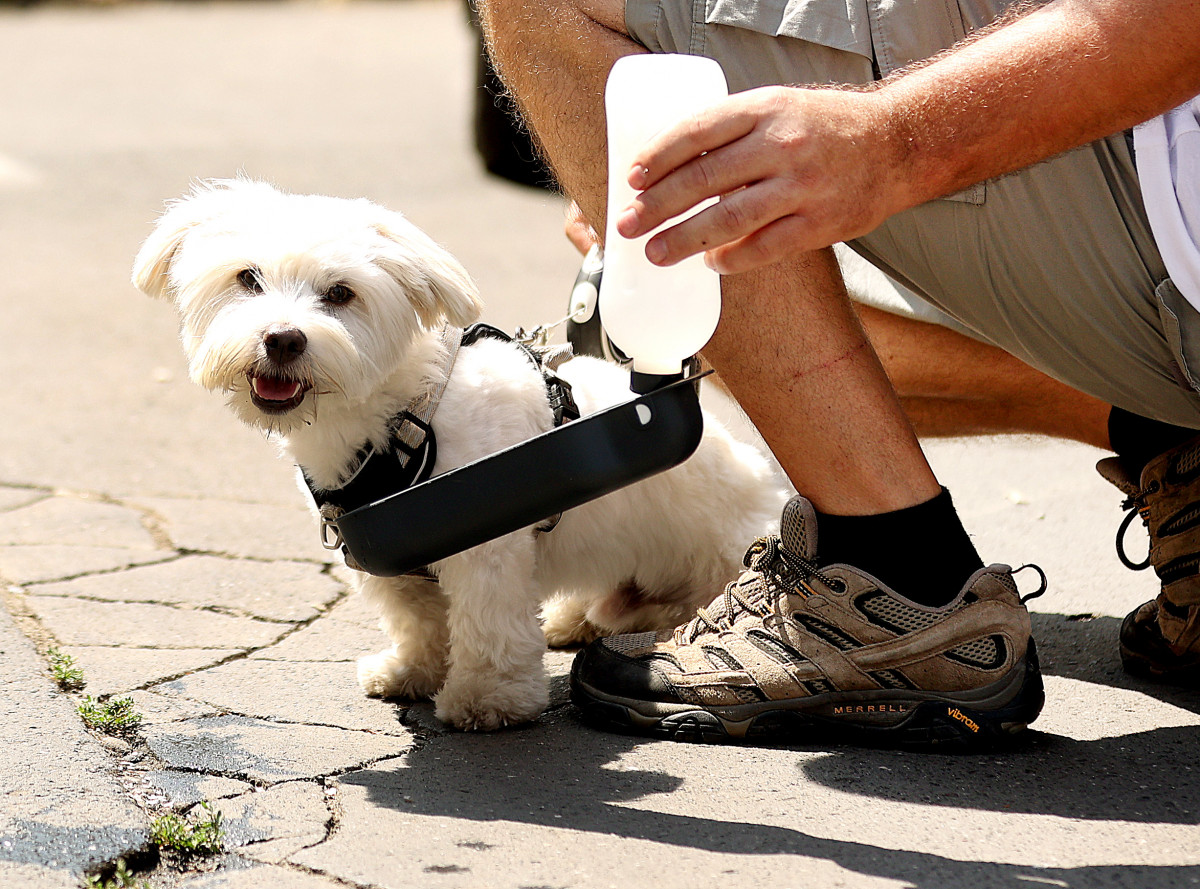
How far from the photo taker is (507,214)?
6.59 metres

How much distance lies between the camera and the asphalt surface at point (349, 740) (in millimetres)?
1635

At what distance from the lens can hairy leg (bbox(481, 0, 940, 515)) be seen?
193 centimetres

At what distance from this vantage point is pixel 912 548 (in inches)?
77.3

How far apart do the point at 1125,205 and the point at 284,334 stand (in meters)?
1.23

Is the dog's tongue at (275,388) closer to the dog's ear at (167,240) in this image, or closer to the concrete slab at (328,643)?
the dog's ear at (167,240)

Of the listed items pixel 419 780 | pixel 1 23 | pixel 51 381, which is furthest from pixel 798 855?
pixel 1 23

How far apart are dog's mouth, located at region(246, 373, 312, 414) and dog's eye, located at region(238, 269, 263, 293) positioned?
0.48 feet

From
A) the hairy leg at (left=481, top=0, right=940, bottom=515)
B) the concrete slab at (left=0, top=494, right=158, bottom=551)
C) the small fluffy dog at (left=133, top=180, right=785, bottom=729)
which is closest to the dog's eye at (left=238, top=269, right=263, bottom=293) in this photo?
the small fluffy dog at (left=133, top=180, right=785, bottom=729)

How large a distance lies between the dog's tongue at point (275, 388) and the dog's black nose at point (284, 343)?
0.04 metres

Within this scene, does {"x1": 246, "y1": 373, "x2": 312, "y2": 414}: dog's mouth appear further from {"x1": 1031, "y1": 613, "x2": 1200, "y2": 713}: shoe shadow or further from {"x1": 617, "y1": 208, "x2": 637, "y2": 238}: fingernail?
{"x1": 1031, "y1": 613, "x2": 1200, "y2": 713}: shoe shadow

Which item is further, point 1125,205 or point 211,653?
point 211,653

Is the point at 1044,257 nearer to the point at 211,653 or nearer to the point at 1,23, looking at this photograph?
the point at 211,653

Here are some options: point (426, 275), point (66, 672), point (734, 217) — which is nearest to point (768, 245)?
point (734, 217)

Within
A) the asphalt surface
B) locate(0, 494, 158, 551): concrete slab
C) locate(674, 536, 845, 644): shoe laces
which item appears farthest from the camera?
locate(0, 494, 158, 551): concrete slab
